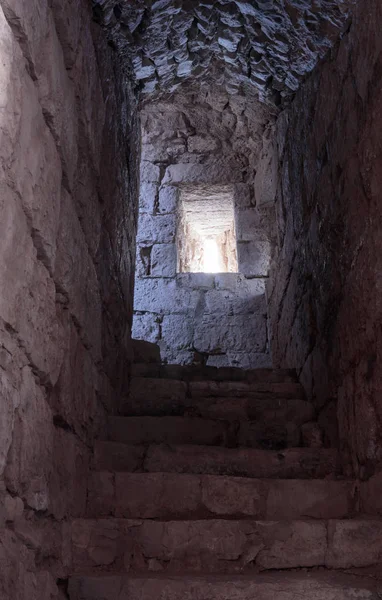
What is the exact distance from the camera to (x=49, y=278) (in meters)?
1.87

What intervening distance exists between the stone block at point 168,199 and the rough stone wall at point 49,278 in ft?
10.7

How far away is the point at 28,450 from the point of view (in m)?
1.64

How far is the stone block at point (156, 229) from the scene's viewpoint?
616 cm

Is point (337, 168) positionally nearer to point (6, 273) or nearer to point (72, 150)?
point (72, 150)

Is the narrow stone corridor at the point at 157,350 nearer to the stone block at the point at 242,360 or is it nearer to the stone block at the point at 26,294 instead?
the stone block at the point at 26,294

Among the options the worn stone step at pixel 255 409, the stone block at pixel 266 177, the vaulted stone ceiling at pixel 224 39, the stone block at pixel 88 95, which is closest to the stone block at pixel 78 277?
the stone block at pixel 88 95

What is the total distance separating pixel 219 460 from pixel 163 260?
357 centimetres

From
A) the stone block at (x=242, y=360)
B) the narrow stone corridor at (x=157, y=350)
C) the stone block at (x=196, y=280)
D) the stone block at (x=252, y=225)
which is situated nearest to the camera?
the narrow stone corridor at (x=157, y=350)

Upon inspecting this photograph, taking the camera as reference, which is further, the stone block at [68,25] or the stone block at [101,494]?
the stone block at [101,494]

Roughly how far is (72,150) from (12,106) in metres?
0.74

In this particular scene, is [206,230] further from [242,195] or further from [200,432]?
[200,432]

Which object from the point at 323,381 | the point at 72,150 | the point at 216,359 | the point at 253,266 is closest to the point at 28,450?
the point at 72,150

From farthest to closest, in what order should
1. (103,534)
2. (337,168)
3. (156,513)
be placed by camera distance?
(337,168) < (156,513) < (103,534)

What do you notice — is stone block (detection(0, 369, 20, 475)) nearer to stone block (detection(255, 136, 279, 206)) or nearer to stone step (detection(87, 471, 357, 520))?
stone step (detection(87, 471, 357, 520))
